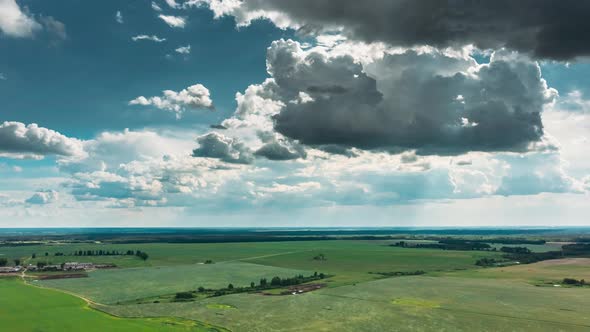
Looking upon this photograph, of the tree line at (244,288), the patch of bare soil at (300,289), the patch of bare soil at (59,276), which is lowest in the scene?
the patch of bare soil at (300,289)

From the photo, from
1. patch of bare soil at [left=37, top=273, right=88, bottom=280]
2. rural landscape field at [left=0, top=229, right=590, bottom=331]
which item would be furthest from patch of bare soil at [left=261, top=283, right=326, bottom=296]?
patch of bare soil at [left=37, top=273, right=88, bottom=280]

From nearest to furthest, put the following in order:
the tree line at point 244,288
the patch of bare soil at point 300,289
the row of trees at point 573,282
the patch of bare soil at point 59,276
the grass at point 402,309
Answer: the grass at point 402,309
the tree line at point 244,288
the patch of bare soil at point 300,289
the row of trees at point 573,282
the patch of bare soil at point 59,276

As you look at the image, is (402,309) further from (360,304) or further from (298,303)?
(298,303)

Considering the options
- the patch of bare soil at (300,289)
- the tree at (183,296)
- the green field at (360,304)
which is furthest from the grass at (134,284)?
the patch of bare soil at (300,289)

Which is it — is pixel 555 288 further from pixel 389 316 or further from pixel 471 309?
pixel 389 316

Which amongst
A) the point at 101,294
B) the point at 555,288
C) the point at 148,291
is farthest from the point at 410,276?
the point at 101,294

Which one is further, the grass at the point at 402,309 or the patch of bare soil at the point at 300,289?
the patch of bare soil at the point at 300,289

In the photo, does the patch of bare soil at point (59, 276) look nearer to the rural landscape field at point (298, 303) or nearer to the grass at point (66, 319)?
the rural landscape field at point (298, 303)

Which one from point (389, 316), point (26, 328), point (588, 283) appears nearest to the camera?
point (26, 328)
